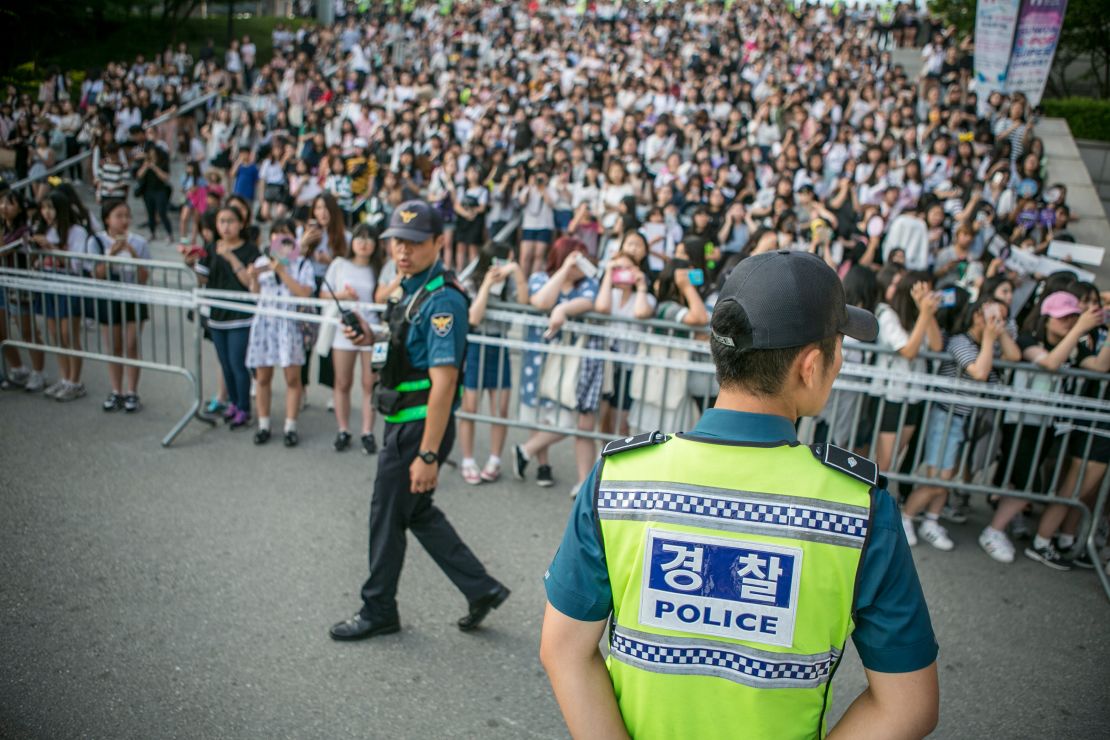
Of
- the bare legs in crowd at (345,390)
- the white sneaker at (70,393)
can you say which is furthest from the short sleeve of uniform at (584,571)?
the white sneaker at (70,393)

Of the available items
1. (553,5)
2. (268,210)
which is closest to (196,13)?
(553,5)

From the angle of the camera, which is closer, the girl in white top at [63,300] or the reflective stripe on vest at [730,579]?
the reflective stripe on vest at [730,579]

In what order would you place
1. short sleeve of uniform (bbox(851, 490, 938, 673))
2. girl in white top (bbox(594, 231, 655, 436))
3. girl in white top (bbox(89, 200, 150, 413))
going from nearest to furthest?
1. short sleeve of uniform (bbox(851, 490, 938, 673))
2. girl in white top (bbox(594, 231, 655, 436))
3. girl in white top (bbox(89, 200, 150, 413))

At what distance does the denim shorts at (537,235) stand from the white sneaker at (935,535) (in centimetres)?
734

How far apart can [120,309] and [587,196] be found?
22.0 feet

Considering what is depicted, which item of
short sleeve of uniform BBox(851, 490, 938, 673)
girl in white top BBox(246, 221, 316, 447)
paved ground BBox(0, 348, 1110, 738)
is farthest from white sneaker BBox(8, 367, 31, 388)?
short sleeve of uniform BBox(851, 490, 938, 673)

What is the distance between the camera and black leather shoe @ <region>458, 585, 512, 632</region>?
412 centimetres

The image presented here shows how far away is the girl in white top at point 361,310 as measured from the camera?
6.43 m

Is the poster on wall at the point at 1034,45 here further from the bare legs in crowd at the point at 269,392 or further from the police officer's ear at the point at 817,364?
the police officer's ear at the point at 817,364

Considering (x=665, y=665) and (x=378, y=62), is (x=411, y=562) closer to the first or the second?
(x=665, y=665)

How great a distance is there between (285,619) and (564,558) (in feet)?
9.51

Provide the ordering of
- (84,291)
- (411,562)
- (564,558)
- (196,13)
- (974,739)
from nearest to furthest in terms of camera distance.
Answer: (564,558), (974,739), (411,562), (84,291), (196,13)

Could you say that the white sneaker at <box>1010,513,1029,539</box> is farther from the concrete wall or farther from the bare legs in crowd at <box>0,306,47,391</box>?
the bare legs in crowd at <box>0,306,47,391</box>

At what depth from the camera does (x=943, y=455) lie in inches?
218
